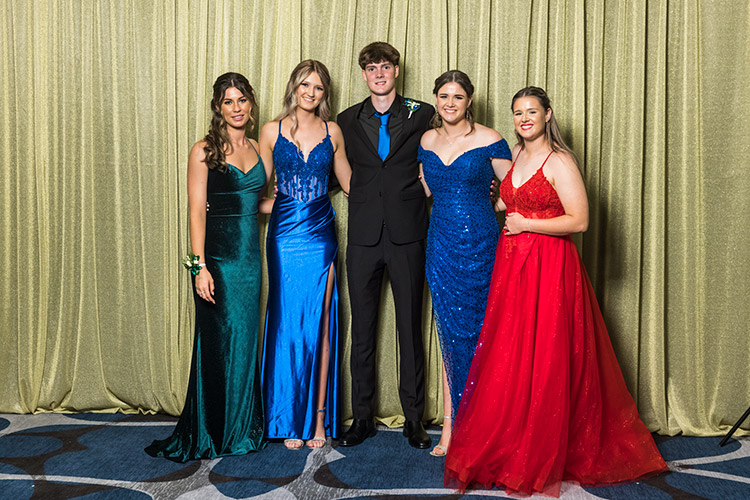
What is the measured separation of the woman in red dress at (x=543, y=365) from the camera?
109 inches

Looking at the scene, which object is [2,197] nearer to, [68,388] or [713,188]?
[68,388]

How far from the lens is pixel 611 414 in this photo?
294cm

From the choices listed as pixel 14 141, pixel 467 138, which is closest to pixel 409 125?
pixel 467 138

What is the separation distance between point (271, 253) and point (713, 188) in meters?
2.25

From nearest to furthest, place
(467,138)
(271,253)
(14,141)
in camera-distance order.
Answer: (467,138)
(271,253)
(14,141)

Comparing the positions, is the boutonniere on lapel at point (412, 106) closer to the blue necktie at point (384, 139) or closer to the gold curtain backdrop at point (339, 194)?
the blue necktie at point (384, 139)

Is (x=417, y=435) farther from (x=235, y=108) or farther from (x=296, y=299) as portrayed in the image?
(x=235, y=108)

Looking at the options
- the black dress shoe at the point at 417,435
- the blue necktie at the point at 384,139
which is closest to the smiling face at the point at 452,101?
the blue necktie at the point at 384,139

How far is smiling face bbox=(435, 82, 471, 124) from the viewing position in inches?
121

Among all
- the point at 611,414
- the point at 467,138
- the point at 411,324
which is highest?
the point at 467,138

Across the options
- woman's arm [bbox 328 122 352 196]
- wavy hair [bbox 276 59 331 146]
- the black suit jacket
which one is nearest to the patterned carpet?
the black suit jacket

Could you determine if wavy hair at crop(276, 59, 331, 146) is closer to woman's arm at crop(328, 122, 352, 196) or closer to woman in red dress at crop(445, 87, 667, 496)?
woman's arm at crop(328, 122, 352, 196)

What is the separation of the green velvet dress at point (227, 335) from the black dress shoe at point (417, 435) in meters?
0.70

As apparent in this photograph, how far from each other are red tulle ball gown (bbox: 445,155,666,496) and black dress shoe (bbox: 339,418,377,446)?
22.6 inches
